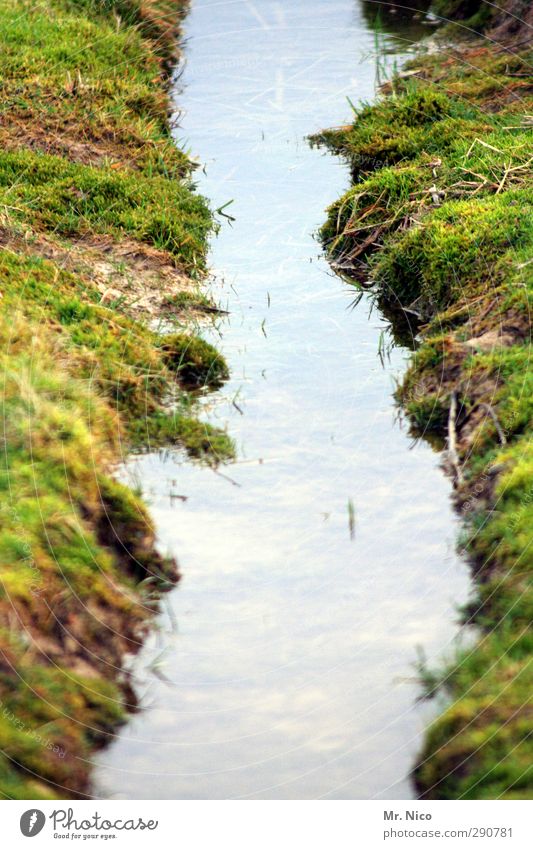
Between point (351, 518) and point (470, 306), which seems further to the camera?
point (470, 306)

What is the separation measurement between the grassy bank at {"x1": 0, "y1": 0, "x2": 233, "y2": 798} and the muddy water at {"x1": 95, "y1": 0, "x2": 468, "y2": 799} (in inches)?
7.3

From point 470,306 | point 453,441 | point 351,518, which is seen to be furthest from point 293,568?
point 470,306

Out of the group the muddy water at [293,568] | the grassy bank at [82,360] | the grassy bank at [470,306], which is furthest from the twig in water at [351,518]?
the grassy bank at [82,360]

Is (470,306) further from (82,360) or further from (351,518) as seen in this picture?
(82,360)

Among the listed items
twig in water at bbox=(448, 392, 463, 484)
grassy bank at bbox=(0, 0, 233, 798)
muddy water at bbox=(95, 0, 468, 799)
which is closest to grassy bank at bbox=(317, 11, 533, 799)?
twig in water at bbox=(448, 392, 463, 484)

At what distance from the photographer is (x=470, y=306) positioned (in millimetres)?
6871

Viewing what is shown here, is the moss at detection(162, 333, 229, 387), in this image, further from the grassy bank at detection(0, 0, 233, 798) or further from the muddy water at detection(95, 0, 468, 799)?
the muddy water at detection(95, 0, 468, 799)

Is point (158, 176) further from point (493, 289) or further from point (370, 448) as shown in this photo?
point (370, 448)

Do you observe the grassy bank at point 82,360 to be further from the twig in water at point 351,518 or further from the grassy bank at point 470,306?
the grassy bank at point 470,306

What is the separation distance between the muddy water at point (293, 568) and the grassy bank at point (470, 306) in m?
0.17

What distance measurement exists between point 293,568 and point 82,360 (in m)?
1.89

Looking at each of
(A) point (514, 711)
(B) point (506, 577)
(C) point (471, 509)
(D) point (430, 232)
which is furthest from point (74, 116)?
(A) point (514, 711)

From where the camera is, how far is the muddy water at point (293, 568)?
13.9 feet

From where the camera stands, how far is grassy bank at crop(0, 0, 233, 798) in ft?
14.5
